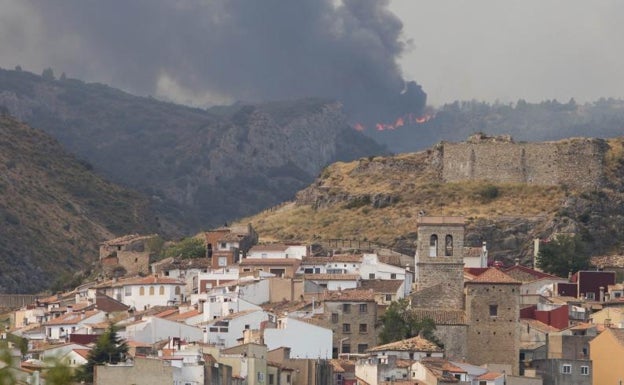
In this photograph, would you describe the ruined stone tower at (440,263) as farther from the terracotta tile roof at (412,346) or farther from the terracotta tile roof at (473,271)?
the terracotta tile roof at (412,346)

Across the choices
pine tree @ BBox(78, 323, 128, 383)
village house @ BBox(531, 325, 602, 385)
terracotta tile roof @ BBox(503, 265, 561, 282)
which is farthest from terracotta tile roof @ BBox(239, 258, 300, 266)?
pine tree @ BBox(78, 323, 128, 383)

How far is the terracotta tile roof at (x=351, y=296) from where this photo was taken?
86.1 m

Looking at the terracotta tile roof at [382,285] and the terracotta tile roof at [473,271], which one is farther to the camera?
the terracotta tile roof at [473,271]

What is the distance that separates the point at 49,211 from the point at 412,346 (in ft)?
292

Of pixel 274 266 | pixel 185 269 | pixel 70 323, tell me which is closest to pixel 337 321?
pixel 70 323

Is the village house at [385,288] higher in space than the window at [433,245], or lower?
lower

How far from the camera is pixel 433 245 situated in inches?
3664

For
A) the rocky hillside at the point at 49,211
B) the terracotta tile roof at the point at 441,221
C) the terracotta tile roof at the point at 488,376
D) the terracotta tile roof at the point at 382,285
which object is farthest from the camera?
the rocky hillside at the point at 49,211

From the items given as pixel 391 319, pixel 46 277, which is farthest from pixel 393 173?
pixel 391 319

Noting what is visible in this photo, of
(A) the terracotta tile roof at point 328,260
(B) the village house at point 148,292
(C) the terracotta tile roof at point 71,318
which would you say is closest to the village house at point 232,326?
(C) the terracotta tile roof at point 71,318

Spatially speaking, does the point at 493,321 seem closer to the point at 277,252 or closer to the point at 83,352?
the point at 83,352

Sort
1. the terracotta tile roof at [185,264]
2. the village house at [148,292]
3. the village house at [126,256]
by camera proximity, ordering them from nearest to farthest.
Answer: the village house at [148,292] → the terracotta tile roof at [185,264] → the village house at [126,256]

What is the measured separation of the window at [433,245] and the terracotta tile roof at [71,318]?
1466 centimetres

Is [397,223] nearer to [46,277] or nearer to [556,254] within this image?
[556,254]
